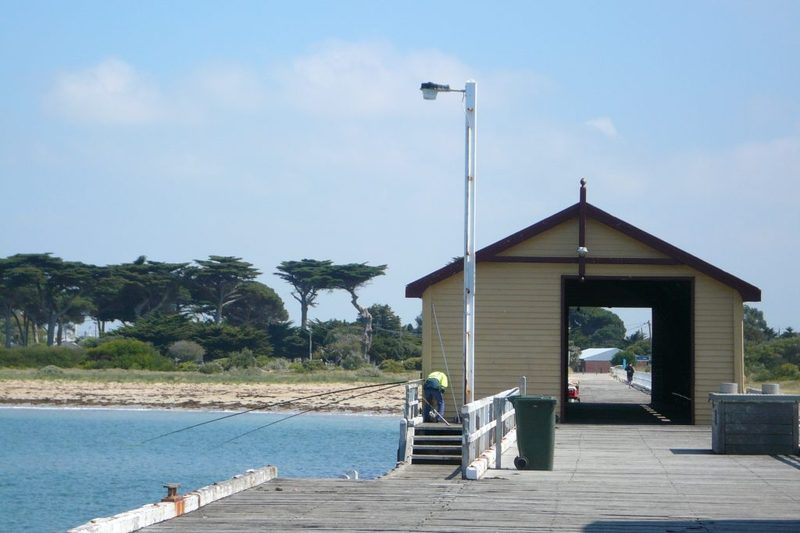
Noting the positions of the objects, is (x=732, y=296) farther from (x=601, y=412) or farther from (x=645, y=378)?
(x=645, y=378)

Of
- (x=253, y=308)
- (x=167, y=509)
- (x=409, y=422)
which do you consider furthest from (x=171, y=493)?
Answer: (x=253, y=308)

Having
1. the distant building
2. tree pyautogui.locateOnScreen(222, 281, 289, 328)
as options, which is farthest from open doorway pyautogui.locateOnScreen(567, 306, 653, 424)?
tree pyautogui.locateOnScreen(222, 281, 289, 328)

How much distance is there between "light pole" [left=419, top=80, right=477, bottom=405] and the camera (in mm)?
19078

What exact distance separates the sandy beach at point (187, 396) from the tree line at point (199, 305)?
20.9 metres

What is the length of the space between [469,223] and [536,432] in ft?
16.9

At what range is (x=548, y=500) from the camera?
1207 cm

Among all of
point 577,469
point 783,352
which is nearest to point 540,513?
point 577,469

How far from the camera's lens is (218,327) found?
282 ft

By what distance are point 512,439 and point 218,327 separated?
68.3m

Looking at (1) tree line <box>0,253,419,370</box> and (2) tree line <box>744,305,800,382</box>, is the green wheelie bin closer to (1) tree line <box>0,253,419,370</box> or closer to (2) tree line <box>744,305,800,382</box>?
(2) tree line <box>744,305,800,382</box>

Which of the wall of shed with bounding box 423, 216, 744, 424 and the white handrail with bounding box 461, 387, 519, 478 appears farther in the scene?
the wall of shed with bounding box 423, 216, 744, 424

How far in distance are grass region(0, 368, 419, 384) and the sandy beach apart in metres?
1.43

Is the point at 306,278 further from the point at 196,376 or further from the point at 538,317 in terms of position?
the point at 538,317

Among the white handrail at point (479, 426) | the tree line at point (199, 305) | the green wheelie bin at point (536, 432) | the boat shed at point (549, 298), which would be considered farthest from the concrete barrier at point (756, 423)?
the tree line at point (199, 305)
